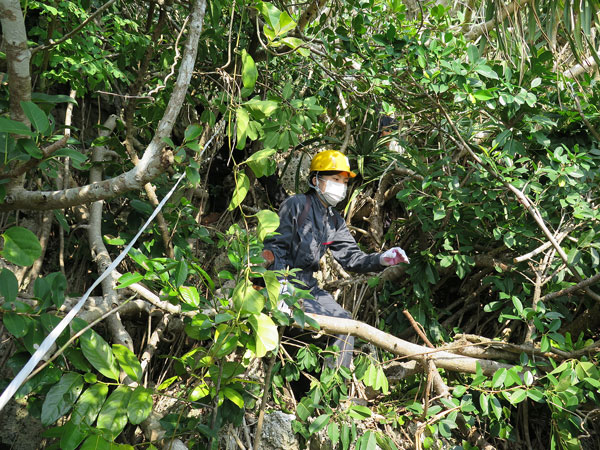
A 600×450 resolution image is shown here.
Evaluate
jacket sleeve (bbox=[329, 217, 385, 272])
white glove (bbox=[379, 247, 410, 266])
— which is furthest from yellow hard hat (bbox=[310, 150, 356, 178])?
white glove (bbox=[379, 247, 410, 266])

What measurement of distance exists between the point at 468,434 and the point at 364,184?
1.73 meters

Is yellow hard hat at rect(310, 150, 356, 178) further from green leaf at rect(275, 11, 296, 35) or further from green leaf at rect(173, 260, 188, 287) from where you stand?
green leaf at rect(173, 260, 188, 287)

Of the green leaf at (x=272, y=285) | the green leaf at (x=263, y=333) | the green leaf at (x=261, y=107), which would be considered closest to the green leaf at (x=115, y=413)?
the green leaf at (x=263, y=333)

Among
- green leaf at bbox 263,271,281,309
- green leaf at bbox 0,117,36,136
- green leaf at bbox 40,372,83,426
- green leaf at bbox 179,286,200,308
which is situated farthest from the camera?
green leaf at bbox 179,286,200,308

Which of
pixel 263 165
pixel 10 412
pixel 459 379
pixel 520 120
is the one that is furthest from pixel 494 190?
pixel 10 412

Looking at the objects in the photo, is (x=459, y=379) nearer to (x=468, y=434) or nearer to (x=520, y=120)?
(x=468, y=434)

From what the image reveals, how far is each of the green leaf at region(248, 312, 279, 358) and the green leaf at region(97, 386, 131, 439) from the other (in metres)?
0.44

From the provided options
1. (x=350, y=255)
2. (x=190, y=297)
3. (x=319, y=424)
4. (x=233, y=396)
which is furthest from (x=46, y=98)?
(x=350, y=255)

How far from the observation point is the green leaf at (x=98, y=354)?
163cm

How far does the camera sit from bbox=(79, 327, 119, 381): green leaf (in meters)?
1.63

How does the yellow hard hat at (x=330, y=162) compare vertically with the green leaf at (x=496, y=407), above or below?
above

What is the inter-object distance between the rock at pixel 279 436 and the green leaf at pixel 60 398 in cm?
120

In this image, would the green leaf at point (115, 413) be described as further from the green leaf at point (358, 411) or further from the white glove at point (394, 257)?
the white glove at point (394, 257)

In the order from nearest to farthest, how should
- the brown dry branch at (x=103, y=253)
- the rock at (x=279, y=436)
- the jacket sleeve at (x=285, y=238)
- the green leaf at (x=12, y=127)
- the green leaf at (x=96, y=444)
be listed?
the green leaf at (x=12, y=127), the green leaf at (x=96, y=444), the brown dry branch at (x=103, y=253), the rock at (x=279, y=436), the jacket sleeve at (x=285, y=238)
